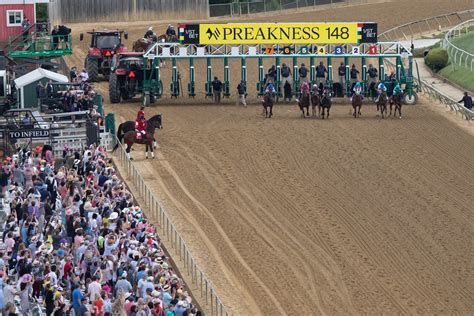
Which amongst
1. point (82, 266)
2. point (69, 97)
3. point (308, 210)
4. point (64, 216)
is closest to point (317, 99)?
point (69, 97)

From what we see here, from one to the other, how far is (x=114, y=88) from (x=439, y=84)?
12.7 meters

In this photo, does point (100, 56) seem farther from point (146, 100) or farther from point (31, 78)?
point (31, 78)

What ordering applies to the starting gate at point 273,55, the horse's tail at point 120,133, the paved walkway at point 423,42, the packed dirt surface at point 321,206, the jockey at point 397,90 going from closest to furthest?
the packed dirt surface at point 321,206 → the horse's tail at point 120,133 → the jockey at point 397,90 → the starting gate at point 273,55 → the paved walkway at point 423,42

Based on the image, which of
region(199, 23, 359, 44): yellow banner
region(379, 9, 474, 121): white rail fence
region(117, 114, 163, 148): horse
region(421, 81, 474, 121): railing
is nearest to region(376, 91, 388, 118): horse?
region(421, 81, 474, 121): railing

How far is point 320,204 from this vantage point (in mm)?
33875

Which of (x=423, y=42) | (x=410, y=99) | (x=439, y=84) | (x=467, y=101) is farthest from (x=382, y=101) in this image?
(x=423, y=42)

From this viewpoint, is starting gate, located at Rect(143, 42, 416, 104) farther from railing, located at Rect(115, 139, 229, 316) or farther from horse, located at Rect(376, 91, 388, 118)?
railing, located at Rect(115, 139, 229, 316)

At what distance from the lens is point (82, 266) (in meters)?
25.1

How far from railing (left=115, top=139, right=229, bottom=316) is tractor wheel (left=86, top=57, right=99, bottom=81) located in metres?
13.8

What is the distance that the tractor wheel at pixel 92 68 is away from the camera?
51.6m

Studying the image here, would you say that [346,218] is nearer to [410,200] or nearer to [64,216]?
[410,200]

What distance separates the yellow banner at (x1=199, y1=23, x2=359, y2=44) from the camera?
47.9 metres

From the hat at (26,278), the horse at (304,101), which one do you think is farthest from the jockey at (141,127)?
the hat at (26,278)

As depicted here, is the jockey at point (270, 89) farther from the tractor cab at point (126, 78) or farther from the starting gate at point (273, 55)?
the tractor cab at point (126, 78)
